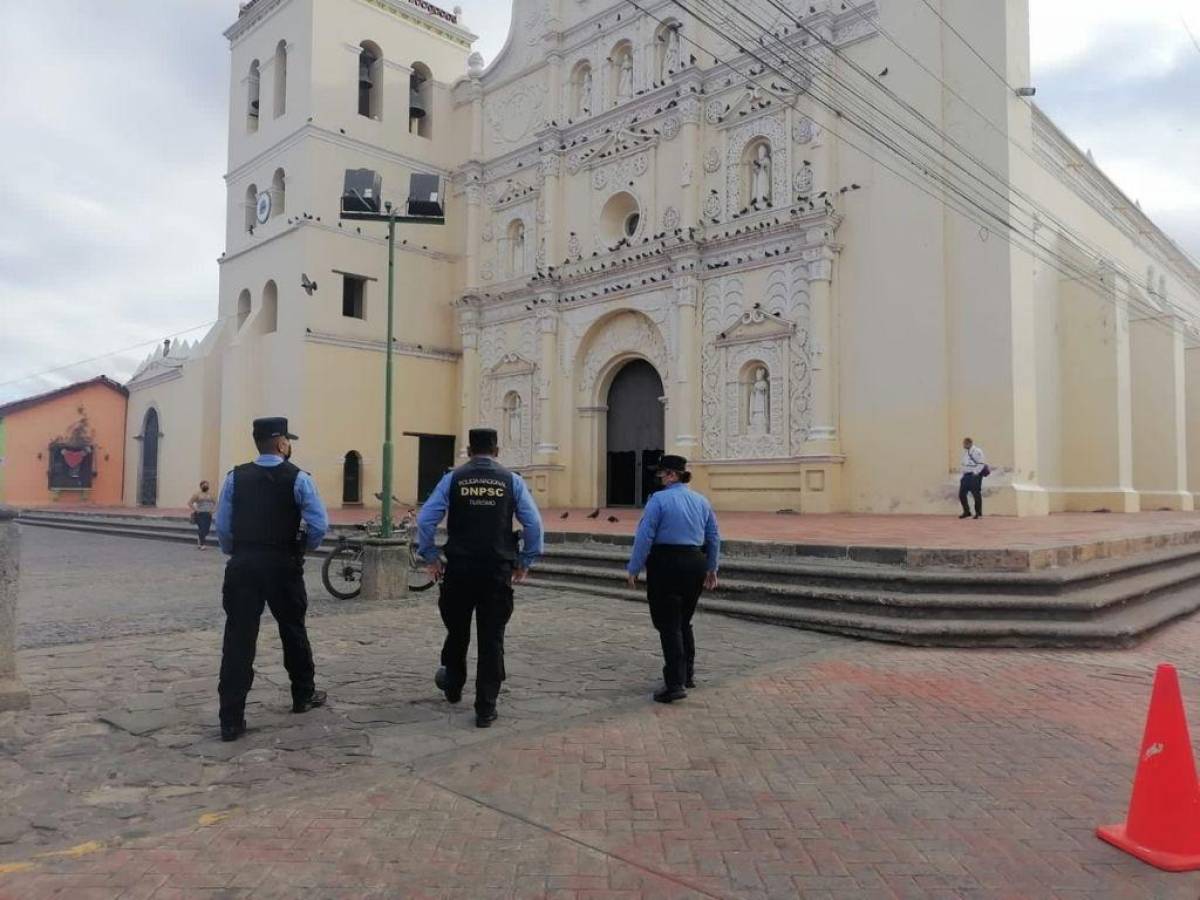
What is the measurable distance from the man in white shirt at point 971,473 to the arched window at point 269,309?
65.2 ft

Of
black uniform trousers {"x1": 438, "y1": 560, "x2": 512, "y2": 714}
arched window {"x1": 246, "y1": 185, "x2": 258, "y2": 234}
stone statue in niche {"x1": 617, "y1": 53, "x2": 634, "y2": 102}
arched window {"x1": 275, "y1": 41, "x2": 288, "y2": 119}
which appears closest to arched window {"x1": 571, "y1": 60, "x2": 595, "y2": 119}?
A: stone statue in niche {"x1": 617, "y1": 53, "x2": 634, "y2": 102}

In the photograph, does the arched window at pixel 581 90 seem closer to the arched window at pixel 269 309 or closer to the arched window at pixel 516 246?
the arched window at pixel 516 246

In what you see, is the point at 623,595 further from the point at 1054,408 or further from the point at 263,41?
the point at 263,41

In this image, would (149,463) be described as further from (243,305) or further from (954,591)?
(954,591)

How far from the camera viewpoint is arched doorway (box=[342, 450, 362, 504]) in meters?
A: 24.4

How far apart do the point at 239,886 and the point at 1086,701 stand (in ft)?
16.3

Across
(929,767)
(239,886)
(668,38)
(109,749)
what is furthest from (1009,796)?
(668,38)

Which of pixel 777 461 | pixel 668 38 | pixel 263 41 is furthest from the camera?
pixel 263 41

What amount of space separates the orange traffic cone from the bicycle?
7573 millimetres

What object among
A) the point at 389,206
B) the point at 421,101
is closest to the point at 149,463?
the point at 421,101

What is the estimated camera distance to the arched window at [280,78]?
25703mm

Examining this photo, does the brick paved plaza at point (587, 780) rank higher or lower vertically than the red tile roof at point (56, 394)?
lower

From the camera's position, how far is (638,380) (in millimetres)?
21750

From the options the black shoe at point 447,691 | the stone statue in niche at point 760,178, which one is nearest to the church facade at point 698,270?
the stone statue in niche at point 760,178
